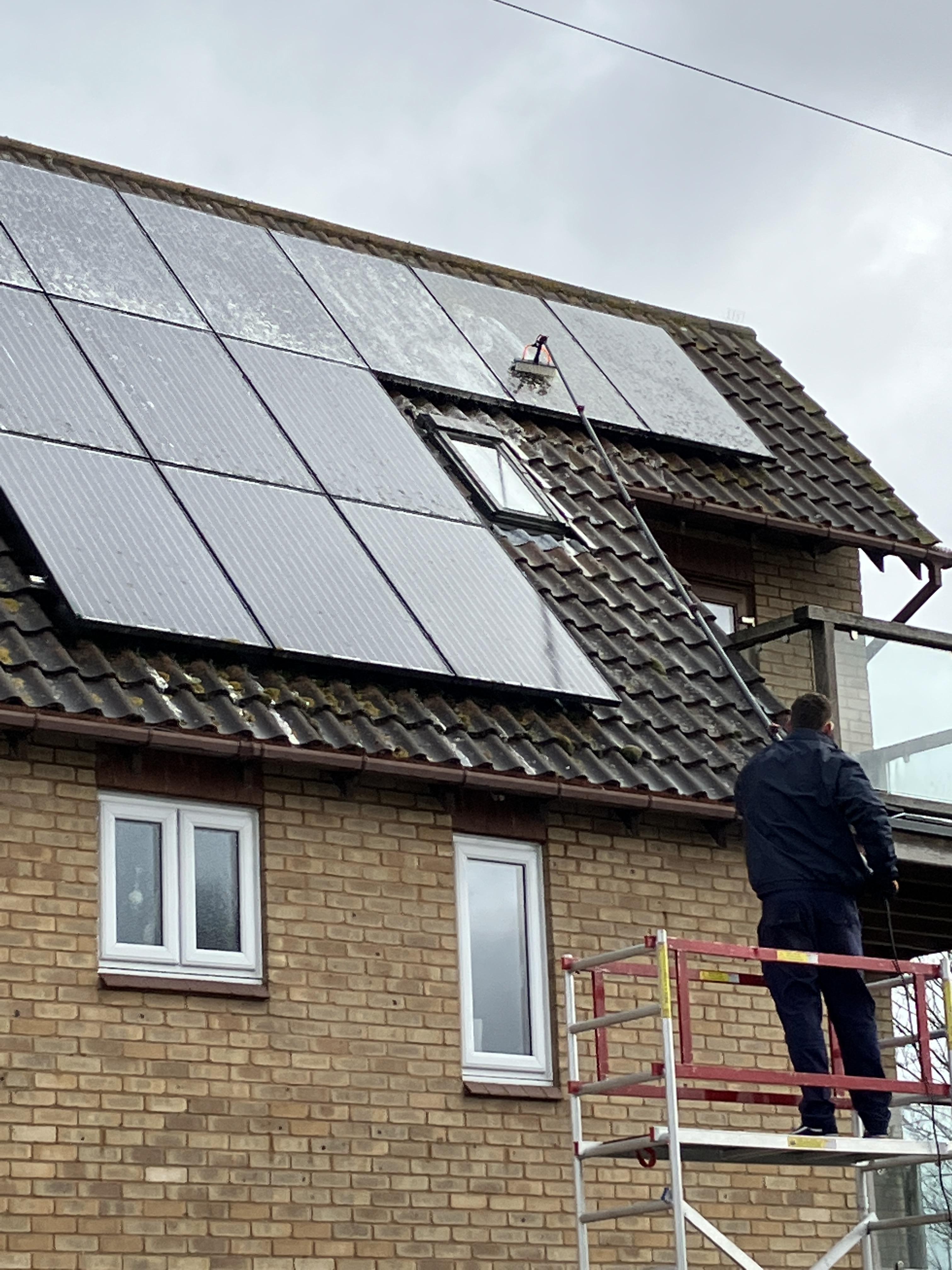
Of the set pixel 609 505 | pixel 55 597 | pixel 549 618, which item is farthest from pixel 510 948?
pixel 609 505

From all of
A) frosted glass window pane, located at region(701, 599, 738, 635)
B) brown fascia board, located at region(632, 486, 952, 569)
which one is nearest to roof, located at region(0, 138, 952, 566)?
brown fascia board, located at region(632, 486, 952, 569)

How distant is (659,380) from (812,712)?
7322 millimetres

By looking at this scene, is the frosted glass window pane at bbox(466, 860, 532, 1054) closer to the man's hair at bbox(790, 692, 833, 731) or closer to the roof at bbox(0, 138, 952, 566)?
the man's hair at bbox(790, 692, 833, 731)

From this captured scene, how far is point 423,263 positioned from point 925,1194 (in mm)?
8297

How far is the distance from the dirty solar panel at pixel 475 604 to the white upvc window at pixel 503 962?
38.4 inches

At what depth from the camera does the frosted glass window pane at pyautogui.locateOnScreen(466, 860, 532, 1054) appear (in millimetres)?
11844

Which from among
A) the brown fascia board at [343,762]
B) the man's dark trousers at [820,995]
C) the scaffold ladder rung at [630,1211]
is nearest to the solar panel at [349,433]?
the brown fascia board at [343,762]

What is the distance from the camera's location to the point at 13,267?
13.5 metres

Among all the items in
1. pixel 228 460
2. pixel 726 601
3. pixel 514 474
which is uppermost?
pixel 514 474

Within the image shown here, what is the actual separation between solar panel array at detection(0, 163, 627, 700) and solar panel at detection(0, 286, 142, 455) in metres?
0.01

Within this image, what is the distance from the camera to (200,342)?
13836mm

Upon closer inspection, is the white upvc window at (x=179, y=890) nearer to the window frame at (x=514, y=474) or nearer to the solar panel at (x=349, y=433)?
the solar panel at (x=349, y=433)

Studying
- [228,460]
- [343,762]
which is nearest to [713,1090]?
[343,762]

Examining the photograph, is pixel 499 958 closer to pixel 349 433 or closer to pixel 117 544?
pixel 117 544
